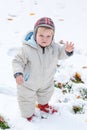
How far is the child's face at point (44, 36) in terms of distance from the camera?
277cm

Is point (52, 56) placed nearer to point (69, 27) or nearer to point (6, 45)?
point (6, 45)

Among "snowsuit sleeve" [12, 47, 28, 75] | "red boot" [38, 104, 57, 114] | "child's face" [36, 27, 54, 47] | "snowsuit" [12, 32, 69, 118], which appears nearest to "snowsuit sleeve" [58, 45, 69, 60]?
"snowsuit" [12, 32, 69, 118]

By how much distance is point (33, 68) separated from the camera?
283 cm

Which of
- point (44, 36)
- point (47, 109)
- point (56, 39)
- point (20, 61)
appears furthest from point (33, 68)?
point (56, 39)

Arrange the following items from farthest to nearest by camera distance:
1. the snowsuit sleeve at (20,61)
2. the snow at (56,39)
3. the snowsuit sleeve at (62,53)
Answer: the snow at (56,39)
the snowsuit sleeve at (62,53)
the snowsuit sleeve at (20,61)

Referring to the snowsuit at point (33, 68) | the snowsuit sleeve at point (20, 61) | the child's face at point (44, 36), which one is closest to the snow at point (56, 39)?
the snowsuit at point (33, 68)

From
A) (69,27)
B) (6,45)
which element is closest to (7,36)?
(6,45)

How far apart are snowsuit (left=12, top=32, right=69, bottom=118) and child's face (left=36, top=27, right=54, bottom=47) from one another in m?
0.04

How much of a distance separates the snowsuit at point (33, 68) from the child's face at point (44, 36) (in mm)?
42

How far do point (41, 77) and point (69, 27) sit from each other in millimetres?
2116

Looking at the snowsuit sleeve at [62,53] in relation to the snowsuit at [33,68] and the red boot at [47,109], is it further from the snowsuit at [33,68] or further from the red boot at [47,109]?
the red boot at [47,109]

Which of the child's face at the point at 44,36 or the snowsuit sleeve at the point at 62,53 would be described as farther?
the snowsuit sleeve at the point at 62,53

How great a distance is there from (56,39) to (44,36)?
1747mm

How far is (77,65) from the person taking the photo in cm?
395
